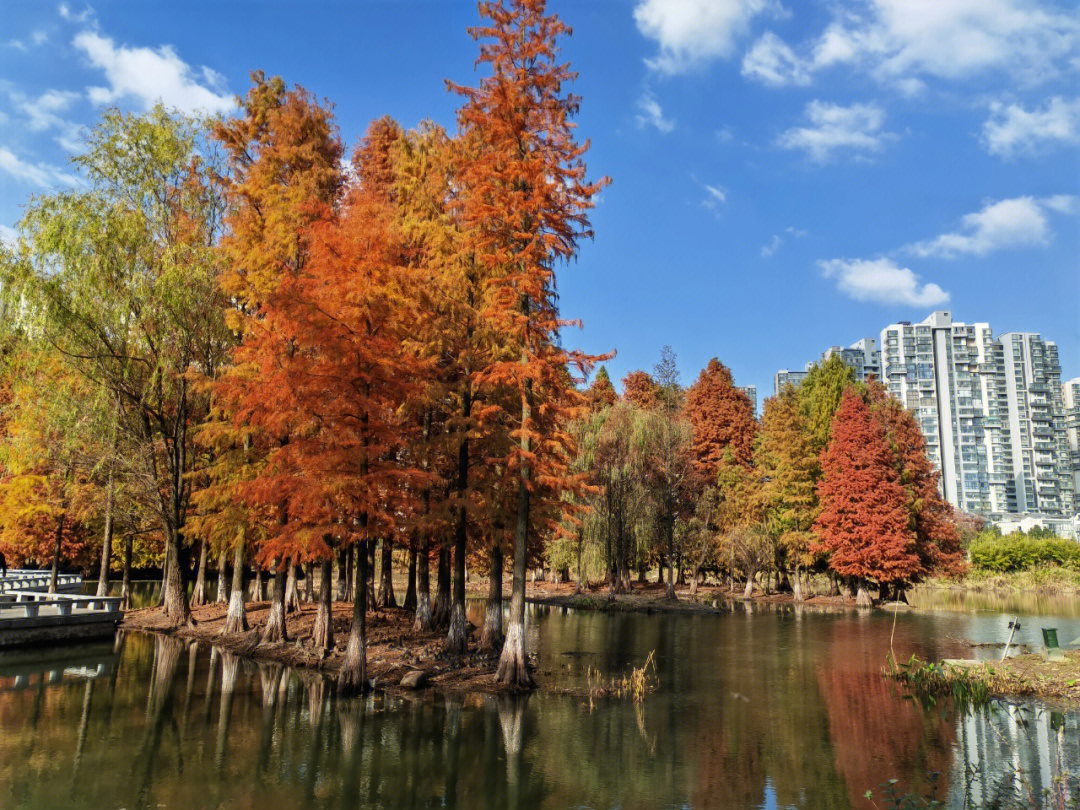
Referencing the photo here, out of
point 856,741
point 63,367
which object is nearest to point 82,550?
point 63,367

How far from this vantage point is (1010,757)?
11984mm

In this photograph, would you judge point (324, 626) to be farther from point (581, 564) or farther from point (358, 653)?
point (581, 564)

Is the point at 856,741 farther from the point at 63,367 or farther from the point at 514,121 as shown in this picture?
the point at 63,367

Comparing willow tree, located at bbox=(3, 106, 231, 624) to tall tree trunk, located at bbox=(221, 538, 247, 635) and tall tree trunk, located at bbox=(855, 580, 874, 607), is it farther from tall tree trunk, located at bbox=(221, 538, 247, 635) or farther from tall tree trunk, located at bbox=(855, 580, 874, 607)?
tall tree trunk, located at bbox=(855, 580, 874, 607)

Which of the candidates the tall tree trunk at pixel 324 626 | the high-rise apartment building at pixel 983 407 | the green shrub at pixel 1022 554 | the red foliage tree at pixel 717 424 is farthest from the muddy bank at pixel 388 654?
the high-rise apartment building at pixel 983 407

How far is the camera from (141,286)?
23.4 meters

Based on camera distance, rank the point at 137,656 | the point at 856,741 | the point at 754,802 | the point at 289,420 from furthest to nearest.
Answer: the point at 137,656 → the point at 289,420 → the point at 856,741 → the point at 754,802

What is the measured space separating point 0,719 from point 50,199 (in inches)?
660

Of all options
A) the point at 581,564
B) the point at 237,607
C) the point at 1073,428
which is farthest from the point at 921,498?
the point at 1073,428

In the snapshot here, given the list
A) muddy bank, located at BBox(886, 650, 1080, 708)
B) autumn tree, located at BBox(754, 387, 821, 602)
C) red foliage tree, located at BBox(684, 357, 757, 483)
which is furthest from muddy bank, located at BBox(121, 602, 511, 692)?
red foliage tree, located at BBox(684, 357, 757, 483)

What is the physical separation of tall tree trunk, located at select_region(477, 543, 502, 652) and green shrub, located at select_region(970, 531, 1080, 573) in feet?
187

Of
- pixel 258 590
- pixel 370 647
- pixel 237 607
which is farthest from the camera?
pixel 258 590

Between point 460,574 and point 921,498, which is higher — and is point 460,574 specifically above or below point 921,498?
below

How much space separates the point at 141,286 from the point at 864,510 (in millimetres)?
40822
